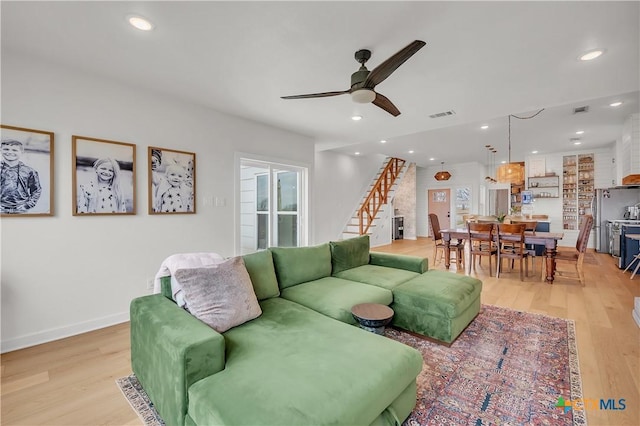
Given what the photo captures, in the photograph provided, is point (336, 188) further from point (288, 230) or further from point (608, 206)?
point (608, 206)

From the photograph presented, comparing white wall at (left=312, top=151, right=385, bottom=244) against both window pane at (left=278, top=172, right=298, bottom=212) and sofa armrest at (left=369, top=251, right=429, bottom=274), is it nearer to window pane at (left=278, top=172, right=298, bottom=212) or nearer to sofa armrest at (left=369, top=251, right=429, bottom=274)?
window pane at (left=278, top=172, right=298, bottom=212)

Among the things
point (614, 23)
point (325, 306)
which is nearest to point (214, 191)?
point (325, 306)

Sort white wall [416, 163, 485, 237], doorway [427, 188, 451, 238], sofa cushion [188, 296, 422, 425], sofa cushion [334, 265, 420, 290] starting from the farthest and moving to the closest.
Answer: doorway [427, 188, 451, 238] < white wall [416, 163, 485, 237] < sofa cushion [334, 265, 420, 290] < sofa cushion [188, 296, 422, 425]

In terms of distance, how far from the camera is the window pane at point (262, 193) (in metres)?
5.01

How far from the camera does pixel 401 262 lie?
11.7 feet

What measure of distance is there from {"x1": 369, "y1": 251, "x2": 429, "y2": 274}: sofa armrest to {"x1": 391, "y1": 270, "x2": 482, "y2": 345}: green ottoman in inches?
17.1

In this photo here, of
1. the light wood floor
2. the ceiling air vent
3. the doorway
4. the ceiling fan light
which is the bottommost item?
the light wood floor

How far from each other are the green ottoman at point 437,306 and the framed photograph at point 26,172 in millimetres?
3497

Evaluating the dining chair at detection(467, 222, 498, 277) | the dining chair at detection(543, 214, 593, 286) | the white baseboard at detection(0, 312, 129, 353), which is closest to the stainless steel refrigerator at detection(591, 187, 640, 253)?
the dining chair at detection(543, 214, 593, 286)

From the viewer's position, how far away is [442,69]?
2.78 meters

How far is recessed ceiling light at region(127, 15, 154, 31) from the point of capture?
6.61ft

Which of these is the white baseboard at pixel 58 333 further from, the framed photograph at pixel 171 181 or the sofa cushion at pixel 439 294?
the sofa cushion at pixel 439 294

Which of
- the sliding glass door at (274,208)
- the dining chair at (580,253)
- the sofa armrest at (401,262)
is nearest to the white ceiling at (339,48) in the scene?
the sliding glass door at (274,208)

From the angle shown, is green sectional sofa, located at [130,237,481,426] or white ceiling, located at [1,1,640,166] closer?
green sectional sofa, located at [130,237,481,426]
